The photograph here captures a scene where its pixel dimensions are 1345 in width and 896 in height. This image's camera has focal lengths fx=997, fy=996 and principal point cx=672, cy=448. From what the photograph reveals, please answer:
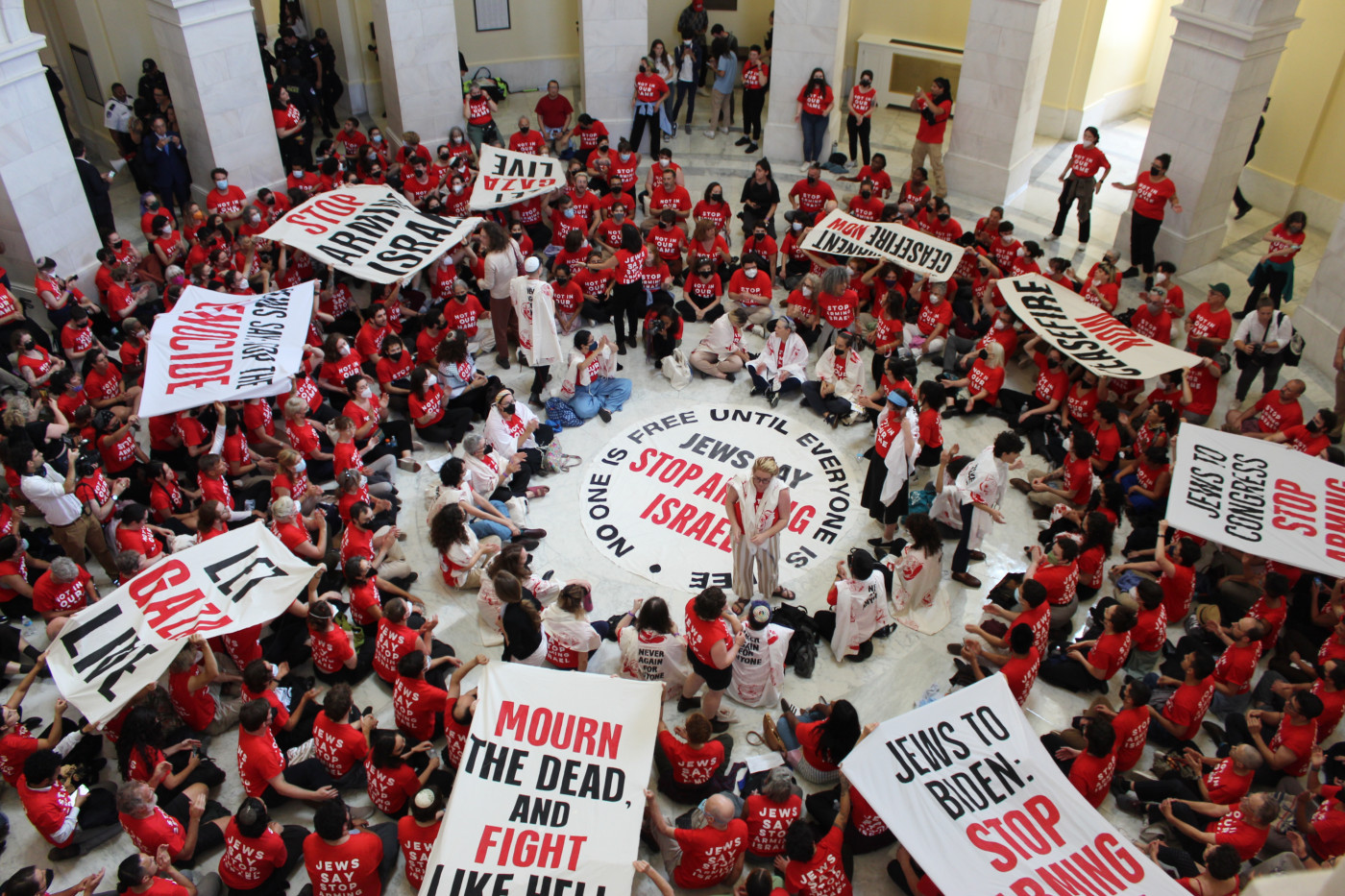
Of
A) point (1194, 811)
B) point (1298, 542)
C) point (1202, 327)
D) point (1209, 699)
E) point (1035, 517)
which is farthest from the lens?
point (1202, 327)

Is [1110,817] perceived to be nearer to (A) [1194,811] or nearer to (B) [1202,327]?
(A) [1194,811]

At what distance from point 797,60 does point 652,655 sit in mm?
13111

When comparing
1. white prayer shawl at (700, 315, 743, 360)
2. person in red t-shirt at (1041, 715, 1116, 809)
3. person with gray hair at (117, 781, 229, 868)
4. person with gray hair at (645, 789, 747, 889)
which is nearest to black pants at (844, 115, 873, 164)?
white prayer shawl at (700, 315, 743, 360)

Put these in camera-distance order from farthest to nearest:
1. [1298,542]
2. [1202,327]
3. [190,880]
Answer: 1. [1202,327]
2. [1298,542]
3. [190,880]

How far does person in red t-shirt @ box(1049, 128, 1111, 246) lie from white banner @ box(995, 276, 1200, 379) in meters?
3.60

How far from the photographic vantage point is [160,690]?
8.43 metres

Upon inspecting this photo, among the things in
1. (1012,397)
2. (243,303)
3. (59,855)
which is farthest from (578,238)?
(59,855)

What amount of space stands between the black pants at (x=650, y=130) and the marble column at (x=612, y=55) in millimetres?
438

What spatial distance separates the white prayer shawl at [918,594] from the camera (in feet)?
31.3

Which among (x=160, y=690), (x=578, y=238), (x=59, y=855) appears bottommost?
(x=59, y=855)

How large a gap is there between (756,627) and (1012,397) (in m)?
5.73

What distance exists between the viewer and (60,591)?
9.18 metres

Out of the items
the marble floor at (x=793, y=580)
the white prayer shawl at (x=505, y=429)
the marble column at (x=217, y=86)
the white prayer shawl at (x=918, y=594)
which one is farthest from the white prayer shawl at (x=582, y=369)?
the marble column at (x=217, y=86)

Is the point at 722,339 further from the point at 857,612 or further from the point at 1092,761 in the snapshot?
the point at 1092,761
